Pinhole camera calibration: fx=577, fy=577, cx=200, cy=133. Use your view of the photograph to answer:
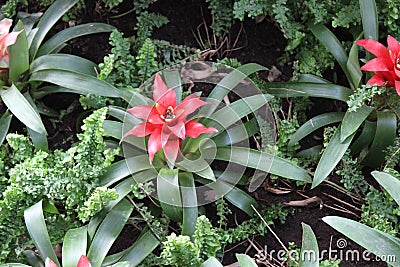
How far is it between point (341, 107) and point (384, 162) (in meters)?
0.48

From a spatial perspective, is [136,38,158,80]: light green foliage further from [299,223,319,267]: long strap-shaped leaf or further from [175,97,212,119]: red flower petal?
[299,223,319,267]: long strap-shaped leaf

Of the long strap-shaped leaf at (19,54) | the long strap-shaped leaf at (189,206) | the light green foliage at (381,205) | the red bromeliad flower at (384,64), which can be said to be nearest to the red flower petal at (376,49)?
the red bromeliad flower at (384,64)

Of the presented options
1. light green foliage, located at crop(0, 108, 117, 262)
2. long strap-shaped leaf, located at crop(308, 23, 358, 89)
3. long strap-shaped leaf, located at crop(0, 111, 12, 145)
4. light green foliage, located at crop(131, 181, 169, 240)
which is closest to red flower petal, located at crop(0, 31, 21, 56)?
long strap-shaped leaf, located at crop(0, 111, 12, 145)

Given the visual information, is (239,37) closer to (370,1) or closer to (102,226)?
(370,1)

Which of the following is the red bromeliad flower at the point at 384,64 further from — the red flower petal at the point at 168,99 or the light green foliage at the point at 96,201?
the light green foliage at the point at 96,201

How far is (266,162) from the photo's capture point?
9.57ft

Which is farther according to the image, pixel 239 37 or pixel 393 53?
pixel 239 37

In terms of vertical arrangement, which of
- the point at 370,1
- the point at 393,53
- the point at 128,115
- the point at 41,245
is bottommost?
the point at 41,245

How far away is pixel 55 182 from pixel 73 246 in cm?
33

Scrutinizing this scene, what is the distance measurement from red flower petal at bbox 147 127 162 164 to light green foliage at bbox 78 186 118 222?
27 cm

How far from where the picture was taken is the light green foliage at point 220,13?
353cm

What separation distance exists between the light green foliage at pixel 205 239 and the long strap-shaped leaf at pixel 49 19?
4.81ft

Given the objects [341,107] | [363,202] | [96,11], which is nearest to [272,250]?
[363,202]

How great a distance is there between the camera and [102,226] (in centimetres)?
274
